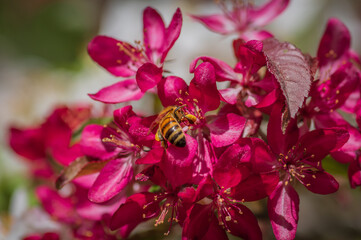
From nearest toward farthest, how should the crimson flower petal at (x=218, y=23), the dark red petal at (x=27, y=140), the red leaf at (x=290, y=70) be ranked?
the red leaf at (x=290, y=70) < the crimson flower petal at (x=218, y=23) < the dark red petal at (x=27, y=140)

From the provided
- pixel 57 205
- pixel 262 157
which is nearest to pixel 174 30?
pixel 262 157

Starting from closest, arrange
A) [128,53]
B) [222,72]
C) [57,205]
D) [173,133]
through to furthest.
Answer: [173,133] → [222,72] → [128,53] → [57,205]

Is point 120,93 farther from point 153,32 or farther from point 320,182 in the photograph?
point 320,182

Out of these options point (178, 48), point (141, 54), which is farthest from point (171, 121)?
point (178, 48)

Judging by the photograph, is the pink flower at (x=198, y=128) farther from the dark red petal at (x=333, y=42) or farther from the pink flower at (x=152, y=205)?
the dark red petal at (x=333, y=42)

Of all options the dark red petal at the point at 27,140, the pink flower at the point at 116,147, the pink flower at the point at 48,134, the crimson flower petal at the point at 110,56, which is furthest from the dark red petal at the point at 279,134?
the dark red petal at the point at 27,140
